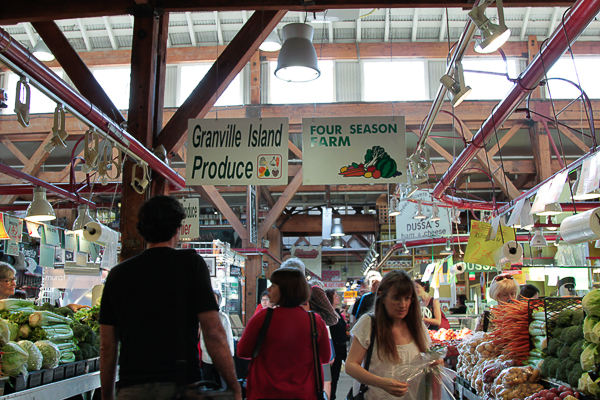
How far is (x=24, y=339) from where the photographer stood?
13.8 ft

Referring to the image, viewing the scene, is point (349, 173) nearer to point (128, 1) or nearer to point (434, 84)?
point (128, 1)

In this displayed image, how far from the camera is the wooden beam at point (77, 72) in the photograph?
4.75 meters

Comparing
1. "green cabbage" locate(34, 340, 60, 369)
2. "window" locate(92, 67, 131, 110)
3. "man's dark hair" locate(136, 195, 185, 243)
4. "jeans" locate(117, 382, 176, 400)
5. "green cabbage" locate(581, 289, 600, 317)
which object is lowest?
"green cabbage" locate(34, 340, 60, 369)

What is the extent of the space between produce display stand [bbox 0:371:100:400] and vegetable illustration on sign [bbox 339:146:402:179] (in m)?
3.00

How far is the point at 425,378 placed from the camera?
2.96m

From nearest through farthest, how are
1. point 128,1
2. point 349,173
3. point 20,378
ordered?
point 20,378 < point 128,1 < point 349,173

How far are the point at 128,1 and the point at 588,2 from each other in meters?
3.74

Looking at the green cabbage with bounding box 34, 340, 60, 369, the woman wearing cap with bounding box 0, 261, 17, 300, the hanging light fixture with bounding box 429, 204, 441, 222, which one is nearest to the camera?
the green cabbage with bounding box 34, 340, 60, 369

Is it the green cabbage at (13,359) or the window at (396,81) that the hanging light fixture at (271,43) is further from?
the green cabbage at (13,359)

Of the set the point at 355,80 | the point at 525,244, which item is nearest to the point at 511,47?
the point at 355,80

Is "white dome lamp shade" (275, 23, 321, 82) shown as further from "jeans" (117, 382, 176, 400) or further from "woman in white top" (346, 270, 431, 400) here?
"jeans" (117, 382, 176, 400)

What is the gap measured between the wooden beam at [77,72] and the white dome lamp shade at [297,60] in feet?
5.33

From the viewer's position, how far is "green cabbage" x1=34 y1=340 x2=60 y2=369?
13.2 ft

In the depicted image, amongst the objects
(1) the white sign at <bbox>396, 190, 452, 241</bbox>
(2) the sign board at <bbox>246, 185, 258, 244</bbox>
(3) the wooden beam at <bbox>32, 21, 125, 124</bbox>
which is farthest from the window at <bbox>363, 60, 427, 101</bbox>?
(3) the wooden beam at <bbox>32, 21, 125, 124</bbox>
